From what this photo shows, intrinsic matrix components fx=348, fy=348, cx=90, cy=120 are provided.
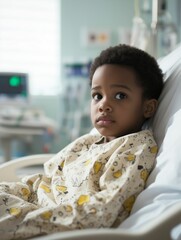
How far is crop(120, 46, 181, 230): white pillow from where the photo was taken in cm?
87

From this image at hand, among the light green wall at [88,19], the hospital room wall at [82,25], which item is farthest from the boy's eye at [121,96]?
the light green wall at [88,19]

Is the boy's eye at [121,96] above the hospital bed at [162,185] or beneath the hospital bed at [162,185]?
above

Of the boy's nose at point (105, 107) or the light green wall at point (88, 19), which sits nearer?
the boy's nose at point (105, 107)

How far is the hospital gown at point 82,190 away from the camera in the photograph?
88 cm

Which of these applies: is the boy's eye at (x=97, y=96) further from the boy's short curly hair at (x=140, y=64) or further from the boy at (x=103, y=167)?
the boy's short curly hair at (x=140, y=64)

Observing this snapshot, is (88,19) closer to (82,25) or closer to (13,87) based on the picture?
(82,25)

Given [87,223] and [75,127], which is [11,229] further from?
[75,127]

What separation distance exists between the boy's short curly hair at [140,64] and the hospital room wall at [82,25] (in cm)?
318

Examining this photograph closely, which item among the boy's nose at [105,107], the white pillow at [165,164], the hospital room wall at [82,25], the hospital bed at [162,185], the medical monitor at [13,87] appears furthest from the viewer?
the hospital room wall at [82,25]

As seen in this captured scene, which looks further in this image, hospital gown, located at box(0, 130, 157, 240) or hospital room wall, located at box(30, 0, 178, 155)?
hospital room wall, located at box(30, 0, 178, 155)

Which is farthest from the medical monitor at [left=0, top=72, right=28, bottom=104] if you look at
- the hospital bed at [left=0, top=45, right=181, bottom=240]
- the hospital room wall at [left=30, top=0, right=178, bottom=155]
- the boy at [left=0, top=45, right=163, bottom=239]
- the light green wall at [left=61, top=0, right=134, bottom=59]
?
the boy at [left=0, top=45, right=163, bottom=239]

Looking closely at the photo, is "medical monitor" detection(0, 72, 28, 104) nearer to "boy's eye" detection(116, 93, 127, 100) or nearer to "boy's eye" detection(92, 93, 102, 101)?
"boy's eye" detection(92, 93, 102, 101)

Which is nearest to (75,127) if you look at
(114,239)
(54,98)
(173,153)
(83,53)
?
(54,98)

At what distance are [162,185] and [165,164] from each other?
0.07 m
